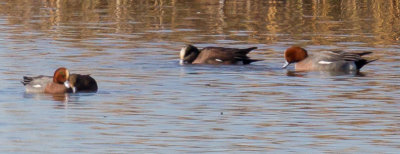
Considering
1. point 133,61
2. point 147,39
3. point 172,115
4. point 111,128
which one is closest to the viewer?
point 111,128

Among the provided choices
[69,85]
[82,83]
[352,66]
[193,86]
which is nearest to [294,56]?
[352,66]

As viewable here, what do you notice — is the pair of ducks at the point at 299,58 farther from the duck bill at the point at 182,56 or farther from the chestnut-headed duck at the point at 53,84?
the chestnut-headed duck at the point at 53,84

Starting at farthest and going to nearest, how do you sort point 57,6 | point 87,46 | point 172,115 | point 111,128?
point 57,6
point 87,46
point 172,115
point 111,128

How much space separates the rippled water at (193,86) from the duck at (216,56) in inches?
10.2

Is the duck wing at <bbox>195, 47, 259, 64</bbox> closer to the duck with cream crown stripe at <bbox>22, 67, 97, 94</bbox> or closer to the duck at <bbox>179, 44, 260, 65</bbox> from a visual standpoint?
the duck at <bbox>179, 44, 260, 65</bbox>

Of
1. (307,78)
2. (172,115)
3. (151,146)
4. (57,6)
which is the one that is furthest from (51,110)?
(57,6)

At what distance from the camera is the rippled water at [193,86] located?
13016 mm

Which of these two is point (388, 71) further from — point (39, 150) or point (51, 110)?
point (39, 150)

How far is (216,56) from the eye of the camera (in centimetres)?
2264

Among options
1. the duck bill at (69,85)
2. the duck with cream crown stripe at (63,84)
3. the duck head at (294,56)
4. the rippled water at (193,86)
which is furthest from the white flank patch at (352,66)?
the duck bill at (69,85)

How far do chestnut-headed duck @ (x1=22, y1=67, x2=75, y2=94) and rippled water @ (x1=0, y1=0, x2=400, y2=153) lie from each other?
0.81 ft

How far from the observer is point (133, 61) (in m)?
22.5

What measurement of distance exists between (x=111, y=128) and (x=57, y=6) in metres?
24.4

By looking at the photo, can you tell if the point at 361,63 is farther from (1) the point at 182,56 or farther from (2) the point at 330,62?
(1) the point at 182,56
